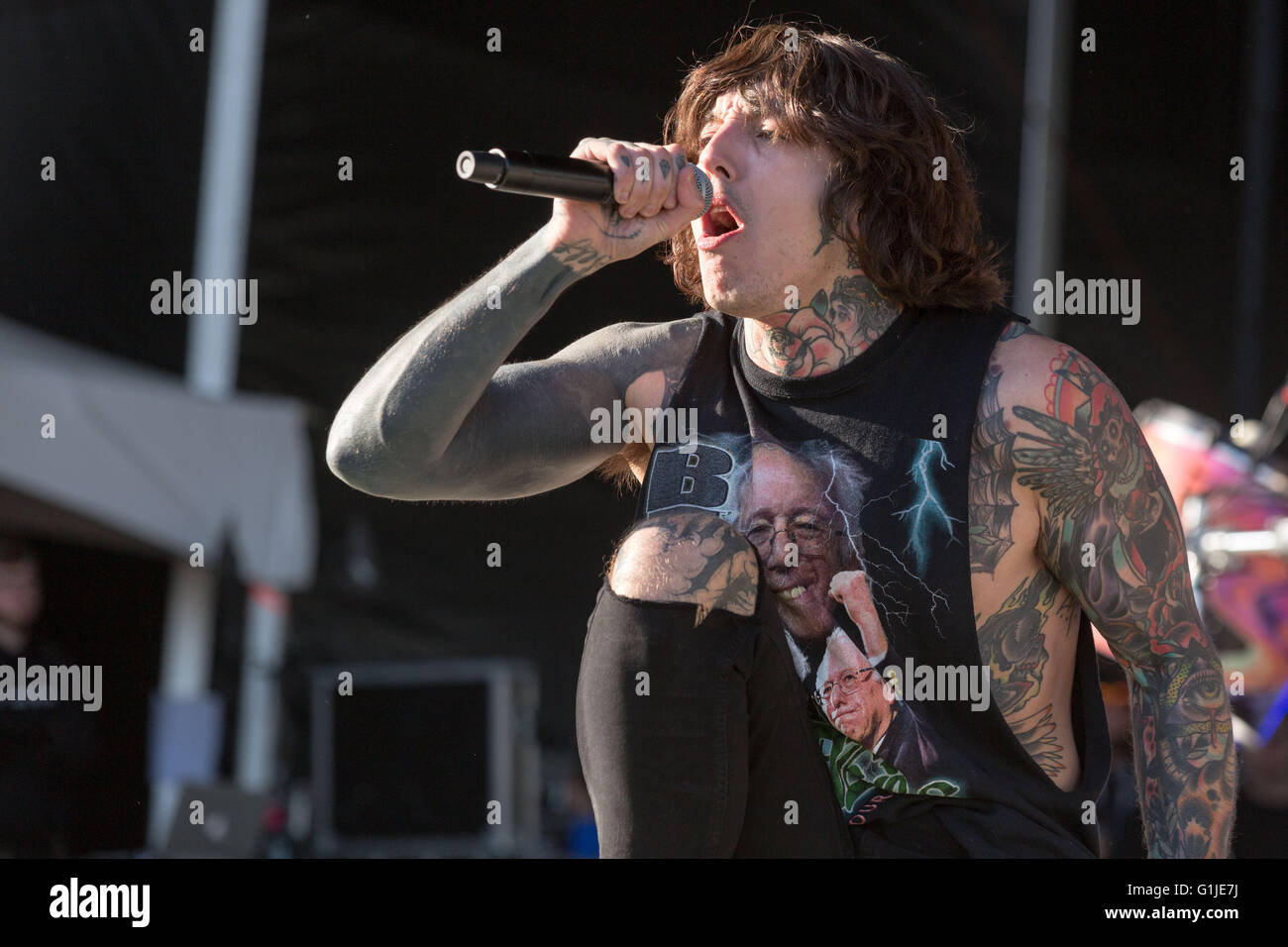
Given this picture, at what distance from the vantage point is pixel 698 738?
1461 mm

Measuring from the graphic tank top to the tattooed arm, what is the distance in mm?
69

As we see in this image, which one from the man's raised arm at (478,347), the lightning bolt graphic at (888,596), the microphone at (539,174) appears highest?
the microphone at (539,174)

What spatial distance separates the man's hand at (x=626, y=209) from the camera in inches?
63.5

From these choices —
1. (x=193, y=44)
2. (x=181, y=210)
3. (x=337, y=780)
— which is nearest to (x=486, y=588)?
(x=337, y=780)

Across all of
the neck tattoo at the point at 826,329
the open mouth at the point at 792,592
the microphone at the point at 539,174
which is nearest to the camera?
the microphone at the point at 539,174

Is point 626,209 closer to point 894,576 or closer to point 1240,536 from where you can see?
point 894,576

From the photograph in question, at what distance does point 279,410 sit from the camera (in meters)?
3.34

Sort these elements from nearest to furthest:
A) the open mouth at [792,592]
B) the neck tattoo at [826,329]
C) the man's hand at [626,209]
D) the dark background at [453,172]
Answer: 1. the man's hand at [626,209]
2. the open mouth at [792,592]
3. the neck tattoo at [826,329]
4. the dark background at [453,172]

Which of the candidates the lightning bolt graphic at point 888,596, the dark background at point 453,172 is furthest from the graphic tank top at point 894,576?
the dark background at point 453,172

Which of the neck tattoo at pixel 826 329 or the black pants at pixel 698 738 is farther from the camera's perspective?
the neck tattoo at pixel 826 329

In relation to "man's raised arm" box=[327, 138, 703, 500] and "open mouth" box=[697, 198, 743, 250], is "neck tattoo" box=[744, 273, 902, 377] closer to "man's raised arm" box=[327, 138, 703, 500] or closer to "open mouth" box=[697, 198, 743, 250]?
"open mouth" box=[697, 198, 743, 250]

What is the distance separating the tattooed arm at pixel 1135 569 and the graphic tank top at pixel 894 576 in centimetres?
7

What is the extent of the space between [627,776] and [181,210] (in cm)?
223

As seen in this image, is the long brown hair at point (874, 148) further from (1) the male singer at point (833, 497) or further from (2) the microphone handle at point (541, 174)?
(2) the microphone handle at point (541, 174)
